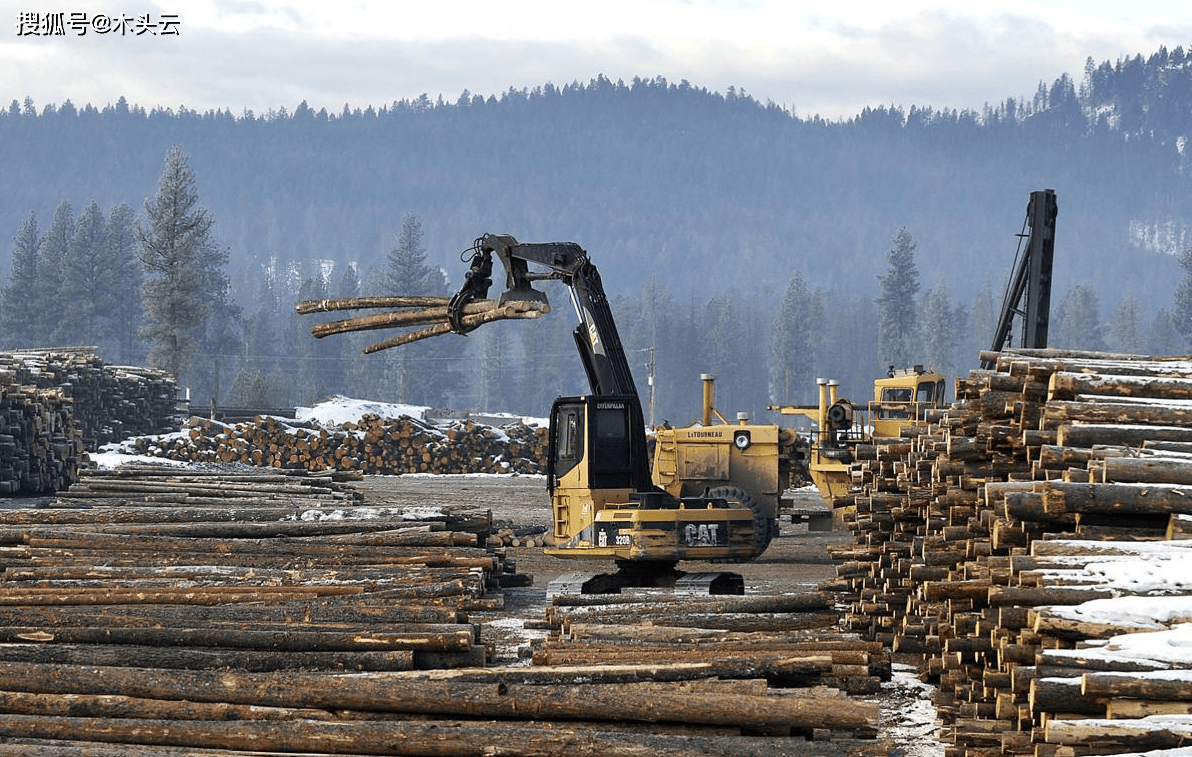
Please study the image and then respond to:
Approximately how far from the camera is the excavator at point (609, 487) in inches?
684

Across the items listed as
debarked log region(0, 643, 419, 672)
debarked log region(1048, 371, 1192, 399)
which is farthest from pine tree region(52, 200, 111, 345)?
debarked log region(1048, 371, 1192, 399)

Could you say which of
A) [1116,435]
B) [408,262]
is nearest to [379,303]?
[1116,435]

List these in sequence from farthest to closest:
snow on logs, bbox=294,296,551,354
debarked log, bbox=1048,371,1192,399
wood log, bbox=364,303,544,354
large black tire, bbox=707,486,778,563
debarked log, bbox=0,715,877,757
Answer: large black tire, bbox=707,486,778,563 → snow on logs, bbox=294,296,551,354 → wood log, bbox=364,303,544,354 → debarked log, bbox=1048,371,1192,399 → debarked log, bbox=0,715,877,757

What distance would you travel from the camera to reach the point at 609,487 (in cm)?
1795

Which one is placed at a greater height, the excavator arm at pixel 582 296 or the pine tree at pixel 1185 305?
the pine tree at pixel 1185 305

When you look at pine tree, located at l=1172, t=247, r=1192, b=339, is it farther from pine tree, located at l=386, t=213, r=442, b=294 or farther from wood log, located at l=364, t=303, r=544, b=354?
wood log, located at l=364, t=303, r=544, b=354

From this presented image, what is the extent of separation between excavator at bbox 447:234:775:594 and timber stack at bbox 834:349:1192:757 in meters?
4.15

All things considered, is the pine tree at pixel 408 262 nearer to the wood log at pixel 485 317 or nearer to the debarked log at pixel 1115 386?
the wood log at pixel 485 317

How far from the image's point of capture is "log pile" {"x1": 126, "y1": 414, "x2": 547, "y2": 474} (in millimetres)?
40625

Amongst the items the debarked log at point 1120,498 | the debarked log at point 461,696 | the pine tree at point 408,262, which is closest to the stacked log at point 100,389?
the debarked log at point 461,696

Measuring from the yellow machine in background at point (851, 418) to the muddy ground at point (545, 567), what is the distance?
46.4 inches

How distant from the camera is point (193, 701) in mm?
9938

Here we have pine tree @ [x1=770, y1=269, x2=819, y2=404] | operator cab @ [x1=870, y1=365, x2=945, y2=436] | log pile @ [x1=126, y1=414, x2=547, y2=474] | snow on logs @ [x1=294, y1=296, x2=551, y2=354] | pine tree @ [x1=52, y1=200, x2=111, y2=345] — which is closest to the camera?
snow on logs @ [x1=294, y1=296, x2=551, y2=354]

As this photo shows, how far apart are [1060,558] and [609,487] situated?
9.65 metres
